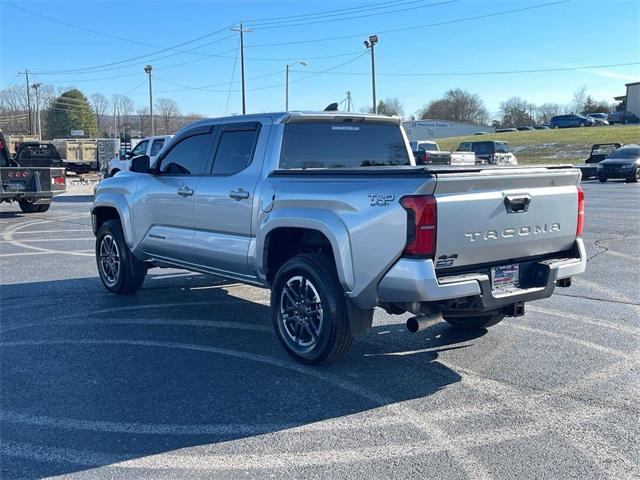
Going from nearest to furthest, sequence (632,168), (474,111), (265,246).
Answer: (265,246), (632,168), (474,111)

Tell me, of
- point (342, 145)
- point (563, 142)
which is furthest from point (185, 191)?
point (563, 142)

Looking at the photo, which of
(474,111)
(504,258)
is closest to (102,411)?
(504,258)

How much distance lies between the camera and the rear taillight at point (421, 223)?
4344mm

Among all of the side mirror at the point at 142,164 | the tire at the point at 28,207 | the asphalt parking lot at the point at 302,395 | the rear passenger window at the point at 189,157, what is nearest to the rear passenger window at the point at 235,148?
the rear passenger window at the point at 189,157

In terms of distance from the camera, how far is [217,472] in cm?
358

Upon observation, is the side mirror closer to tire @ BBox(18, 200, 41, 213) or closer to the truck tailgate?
the truck tailgate

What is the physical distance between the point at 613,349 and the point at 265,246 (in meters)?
3.16

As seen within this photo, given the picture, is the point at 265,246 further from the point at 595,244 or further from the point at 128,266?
the point at 595,244

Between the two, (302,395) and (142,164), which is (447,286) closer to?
(302,395)

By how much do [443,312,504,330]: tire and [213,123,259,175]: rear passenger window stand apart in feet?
8.03

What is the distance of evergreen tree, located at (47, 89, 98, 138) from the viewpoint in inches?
4161

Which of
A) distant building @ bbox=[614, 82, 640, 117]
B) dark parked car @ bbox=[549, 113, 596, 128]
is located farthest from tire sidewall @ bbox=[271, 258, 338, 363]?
distant building @ bbox=[614, 82, 640, 117]

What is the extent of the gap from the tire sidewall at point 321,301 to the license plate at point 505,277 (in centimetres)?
121

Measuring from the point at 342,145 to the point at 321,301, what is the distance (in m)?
1.82
